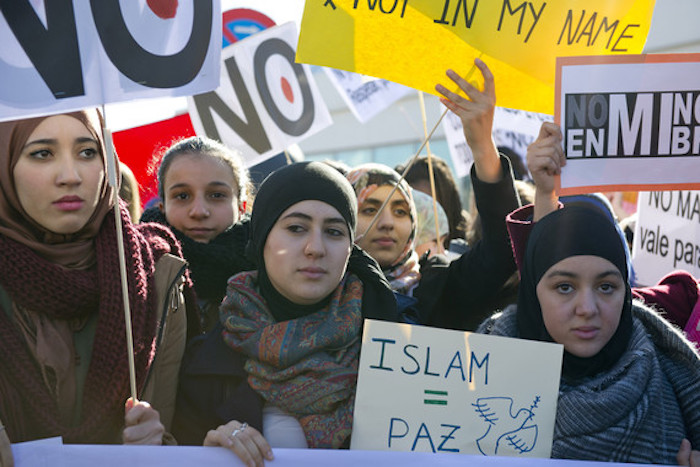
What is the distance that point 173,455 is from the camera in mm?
2041

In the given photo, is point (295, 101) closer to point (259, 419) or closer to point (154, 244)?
point (154, 244)

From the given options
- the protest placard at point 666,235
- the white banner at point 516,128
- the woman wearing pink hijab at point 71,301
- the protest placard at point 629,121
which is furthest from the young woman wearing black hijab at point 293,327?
the white banner at point 516,128

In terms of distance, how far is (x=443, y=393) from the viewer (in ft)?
6.93

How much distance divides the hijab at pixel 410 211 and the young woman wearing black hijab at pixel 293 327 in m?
0.58

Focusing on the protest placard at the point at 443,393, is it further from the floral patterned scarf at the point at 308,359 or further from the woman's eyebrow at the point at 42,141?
the woman's eyebrow at the point at 42,141

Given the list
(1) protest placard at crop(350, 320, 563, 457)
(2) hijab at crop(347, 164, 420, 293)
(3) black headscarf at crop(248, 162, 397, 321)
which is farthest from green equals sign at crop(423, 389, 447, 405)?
(2) hijab at crop(347, 164, 420, 293)

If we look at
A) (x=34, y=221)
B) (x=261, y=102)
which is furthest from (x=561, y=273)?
(x=261, y=102)

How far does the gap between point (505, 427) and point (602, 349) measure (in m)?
0.40

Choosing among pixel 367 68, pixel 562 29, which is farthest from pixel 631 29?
pixel 367 68

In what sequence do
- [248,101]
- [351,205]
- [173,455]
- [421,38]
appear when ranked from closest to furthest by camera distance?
[173,455] → [351,205] → [421,38] → [248,101]

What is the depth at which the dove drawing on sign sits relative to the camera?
210 cm

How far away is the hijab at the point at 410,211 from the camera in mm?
3137

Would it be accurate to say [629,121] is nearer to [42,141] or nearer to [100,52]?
[100,52]

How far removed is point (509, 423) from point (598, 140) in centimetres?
97
